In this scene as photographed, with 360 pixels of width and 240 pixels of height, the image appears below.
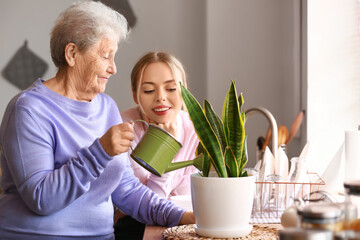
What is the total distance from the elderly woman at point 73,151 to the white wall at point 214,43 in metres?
1.98

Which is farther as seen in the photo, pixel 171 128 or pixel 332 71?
pixel 332 71

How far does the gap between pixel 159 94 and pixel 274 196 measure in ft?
2.71

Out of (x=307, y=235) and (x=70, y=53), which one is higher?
(x=70, y=53)

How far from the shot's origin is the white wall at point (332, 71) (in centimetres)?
283

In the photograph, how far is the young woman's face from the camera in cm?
217

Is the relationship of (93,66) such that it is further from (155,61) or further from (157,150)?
(155,61)

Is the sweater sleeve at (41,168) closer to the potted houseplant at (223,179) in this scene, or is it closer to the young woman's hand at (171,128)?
the potted houseplant at (223,179)

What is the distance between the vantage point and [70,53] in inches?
64.6

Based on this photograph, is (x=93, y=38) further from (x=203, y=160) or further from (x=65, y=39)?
(x=203, y=160)

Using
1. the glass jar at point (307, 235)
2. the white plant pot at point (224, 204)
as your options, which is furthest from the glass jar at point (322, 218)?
the white plant pot at point (224, 204)

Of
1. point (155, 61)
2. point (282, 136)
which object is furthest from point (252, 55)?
point (155, 61)

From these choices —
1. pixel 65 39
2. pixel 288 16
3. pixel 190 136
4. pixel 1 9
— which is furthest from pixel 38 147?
pixel 1 9

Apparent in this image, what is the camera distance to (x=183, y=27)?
4.14m

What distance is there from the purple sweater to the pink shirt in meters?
0.28
